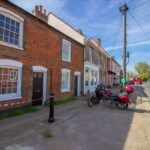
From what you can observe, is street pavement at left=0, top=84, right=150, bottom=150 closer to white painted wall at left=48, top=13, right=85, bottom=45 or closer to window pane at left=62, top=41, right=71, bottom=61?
window pane at left=62, top=41, right=71, bottom=61

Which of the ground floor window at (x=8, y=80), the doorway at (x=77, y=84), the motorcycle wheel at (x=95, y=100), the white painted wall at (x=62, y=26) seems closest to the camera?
the ground floor window at (x=8, y=80)

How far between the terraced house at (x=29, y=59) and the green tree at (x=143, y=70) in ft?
287

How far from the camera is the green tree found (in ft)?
314

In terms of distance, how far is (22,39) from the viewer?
10.2 meters

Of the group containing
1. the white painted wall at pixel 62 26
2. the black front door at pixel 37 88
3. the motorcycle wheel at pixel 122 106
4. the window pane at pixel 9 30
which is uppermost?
the white painted wall at pixel 62 26

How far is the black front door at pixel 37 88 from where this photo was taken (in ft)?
37.9

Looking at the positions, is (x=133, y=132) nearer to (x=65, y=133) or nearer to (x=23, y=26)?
(x=65, y=133)

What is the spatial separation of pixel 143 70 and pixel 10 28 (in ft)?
317

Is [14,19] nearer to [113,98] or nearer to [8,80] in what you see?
[8,80]

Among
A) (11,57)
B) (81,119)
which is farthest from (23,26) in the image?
(81,119)

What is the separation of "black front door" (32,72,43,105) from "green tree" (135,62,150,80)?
90.7 metres

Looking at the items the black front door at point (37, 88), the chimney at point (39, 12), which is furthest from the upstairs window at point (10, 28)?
the chimney at point (39, 12)

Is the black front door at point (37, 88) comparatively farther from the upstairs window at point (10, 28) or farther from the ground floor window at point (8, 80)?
the upstairs window at point (10, 28)

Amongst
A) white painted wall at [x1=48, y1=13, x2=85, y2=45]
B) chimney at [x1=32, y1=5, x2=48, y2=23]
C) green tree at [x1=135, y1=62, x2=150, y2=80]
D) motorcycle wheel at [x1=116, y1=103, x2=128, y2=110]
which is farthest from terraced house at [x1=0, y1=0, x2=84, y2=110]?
green tree at [x1=135, y1=62, x2=150, y2=80]
